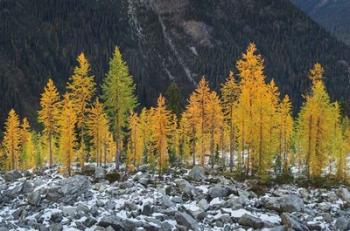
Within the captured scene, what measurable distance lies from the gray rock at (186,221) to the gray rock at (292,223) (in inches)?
213

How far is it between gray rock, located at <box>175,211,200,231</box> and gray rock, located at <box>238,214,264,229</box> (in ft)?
9.75

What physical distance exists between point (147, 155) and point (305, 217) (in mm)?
Result: 41765

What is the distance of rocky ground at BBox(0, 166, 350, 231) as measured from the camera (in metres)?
30.2

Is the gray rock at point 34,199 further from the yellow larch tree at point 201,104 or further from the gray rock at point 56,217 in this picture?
the yellow larch tree at point 201,104

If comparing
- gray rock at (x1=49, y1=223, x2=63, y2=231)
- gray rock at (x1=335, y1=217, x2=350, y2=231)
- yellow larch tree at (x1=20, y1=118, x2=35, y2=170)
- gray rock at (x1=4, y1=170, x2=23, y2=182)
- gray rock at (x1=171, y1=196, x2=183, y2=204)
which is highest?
yellow larch tree at (x1=20, y1=118, x2=35, y2=170)

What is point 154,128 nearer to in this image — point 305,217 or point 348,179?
point 348,179

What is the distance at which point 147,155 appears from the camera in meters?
73.4

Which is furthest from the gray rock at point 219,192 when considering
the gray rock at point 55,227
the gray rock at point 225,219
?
the gray rock at point 55,227

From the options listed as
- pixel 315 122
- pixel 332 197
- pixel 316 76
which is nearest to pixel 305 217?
pixel 332 197

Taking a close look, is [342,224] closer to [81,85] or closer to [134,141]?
[81,85]

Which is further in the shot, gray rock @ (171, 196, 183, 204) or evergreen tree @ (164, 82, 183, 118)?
evergreen tree @ (164, 82, 183, 118)

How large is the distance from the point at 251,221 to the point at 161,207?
5847 millimetres

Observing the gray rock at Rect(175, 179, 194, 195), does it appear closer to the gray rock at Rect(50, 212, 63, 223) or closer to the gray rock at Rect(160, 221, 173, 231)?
the gray rock at Rect(160, 221, 173, 231)

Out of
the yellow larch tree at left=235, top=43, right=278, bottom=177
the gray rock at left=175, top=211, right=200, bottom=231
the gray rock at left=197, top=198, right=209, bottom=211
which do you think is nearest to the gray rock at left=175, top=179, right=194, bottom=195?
the gray rock at left=197, top=198, right=209, bottom=211
